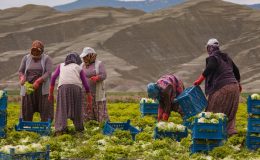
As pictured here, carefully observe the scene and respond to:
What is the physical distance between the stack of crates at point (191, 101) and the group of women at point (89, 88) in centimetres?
18

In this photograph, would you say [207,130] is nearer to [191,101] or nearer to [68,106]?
[191,101]

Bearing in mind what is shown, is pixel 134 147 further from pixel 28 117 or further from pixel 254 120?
pixel 28 117

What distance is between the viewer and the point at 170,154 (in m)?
11.0

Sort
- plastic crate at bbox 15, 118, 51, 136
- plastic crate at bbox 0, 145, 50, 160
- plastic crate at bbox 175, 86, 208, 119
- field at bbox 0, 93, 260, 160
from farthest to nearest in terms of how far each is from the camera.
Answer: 1. plastic crate at bbox 15, 118, 51, 136
2. plastic crate at bbox 175, 86, 208, 119
3. field at bbox 0, 93, 260, 160
4. plastic crate at bbox 0, 145, 50, 160

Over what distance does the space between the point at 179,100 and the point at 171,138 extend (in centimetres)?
92

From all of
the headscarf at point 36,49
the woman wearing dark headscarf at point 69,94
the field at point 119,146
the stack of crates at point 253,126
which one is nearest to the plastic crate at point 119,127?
the field at point 119,146

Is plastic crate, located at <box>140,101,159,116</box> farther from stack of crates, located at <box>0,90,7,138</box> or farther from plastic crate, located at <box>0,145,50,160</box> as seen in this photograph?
plastic crate, located at <box>0,145,50,160</box>

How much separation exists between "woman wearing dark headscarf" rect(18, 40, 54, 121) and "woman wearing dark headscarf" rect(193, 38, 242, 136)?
383 cm

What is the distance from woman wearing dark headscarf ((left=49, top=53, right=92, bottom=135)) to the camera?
13.6 metres

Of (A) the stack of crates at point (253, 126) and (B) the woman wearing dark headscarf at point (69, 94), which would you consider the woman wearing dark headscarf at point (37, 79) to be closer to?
(B) the woman wearing dark headscarf at point (69, 94)

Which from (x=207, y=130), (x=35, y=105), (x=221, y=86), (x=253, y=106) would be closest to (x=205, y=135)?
(x=207, y=130)

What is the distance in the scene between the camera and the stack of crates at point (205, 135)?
10.8m

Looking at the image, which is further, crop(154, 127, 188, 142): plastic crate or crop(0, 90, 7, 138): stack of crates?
crop(0, 90, 7, 138): stack of crates

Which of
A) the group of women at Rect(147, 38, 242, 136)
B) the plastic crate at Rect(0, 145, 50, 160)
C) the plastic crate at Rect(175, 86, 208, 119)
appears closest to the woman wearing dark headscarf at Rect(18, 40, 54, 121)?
the group of women at Rect(147, 38, 242, 136)
